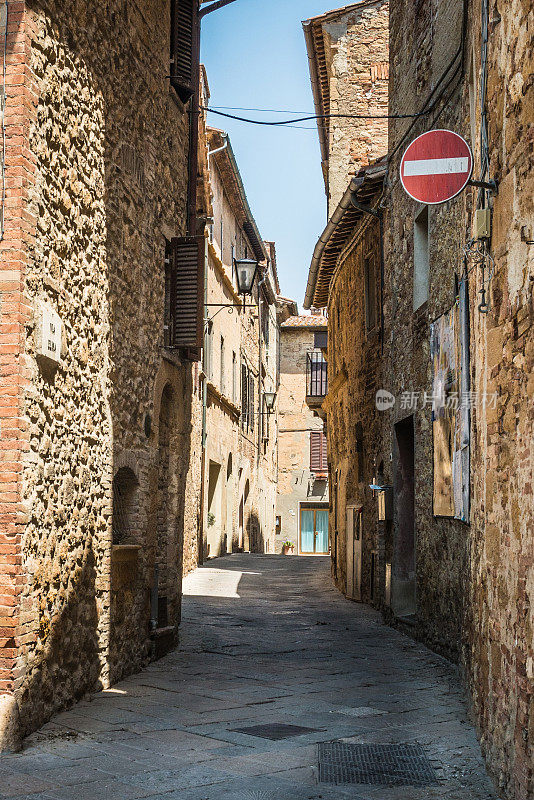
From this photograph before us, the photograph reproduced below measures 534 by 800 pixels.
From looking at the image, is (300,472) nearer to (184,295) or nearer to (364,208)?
(364,208)

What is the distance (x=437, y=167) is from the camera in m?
6.02

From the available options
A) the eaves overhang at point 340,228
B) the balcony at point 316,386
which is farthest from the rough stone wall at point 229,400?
the eaves overhang at point 340,228

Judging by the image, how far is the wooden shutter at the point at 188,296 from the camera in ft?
31.7

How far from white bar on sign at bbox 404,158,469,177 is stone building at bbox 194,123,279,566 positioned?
834 centimetres

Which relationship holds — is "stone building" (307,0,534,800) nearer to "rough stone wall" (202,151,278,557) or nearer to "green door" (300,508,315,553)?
"rough stone wall" (202,151,278,557)

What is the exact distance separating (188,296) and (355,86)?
10.4m

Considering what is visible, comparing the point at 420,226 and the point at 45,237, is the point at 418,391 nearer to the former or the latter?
the point at 420,226

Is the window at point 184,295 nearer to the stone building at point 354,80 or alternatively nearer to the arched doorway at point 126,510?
the arched doorway at point 126,510

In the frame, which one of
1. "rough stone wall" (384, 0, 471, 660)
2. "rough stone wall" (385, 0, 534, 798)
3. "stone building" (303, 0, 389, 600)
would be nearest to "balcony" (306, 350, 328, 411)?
"stone building" (303, 0, 389, 600)

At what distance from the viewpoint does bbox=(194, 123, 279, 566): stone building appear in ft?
63.5

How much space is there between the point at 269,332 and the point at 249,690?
28.2m

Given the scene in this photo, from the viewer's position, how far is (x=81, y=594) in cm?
683

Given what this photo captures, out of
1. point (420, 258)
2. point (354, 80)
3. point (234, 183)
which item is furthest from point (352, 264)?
point (234, 183)

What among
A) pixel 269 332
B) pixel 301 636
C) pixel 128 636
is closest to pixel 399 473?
pixel 301 636
